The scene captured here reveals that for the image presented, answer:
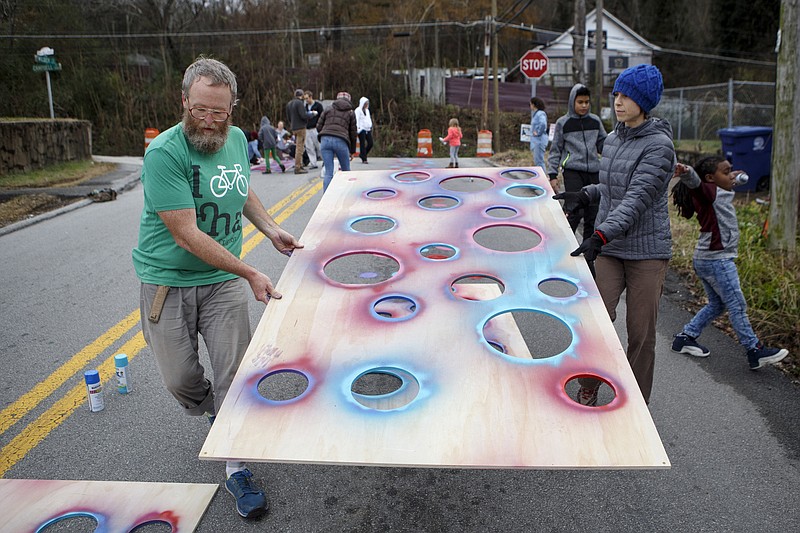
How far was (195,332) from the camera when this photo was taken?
10.0 feet

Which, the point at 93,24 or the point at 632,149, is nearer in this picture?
the point at 632,149

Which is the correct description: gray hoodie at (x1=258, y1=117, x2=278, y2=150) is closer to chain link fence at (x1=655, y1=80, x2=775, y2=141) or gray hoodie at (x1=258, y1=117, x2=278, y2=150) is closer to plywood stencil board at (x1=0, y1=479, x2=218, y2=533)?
chain link fence at (x1=655, y1=80, x2=775, y2=141)

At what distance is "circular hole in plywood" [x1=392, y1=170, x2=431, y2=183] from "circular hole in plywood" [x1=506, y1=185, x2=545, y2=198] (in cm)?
65

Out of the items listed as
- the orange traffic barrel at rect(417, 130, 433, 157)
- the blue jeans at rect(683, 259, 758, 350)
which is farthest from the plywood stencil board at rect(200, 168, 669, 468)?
the orange traffic barrel at rect(417, 130, 433, 157)

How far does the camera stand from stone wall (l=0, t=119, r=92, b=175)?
534 inches

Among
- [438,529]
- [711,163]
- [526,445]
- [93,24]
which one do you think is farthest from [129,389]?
[93,24]

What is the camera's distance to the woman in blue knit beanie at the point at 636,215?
320cm

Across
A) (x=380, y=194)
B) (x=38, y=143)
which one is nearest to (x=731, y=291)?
(x=380, y=194)

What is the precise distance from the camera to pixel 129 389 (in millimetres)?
4051

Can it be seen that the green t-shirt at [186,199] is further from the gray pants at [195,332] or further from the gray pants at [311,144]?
the gray pants at [311,144]

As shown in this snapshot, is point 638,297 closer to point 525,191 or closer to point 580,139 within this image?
point 525,191

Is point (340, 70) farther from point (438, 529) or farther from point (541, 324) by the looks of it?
point (438, 529)

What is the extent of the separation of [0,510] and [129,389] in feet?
4.36

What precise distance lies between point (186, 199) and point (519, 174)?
2631mm
